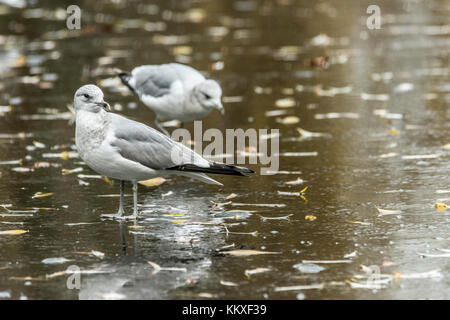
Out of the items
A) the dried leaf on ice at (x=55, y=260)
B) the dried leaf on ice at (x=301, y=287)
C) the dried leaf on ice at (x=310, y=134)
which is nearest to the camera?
the dried leaf on ice at (x=301, y=287)

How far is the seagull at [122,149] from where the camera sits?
6512 millimetres

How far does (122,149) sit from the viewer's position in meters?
6.57

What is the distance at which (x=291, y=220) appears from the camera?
648 cm

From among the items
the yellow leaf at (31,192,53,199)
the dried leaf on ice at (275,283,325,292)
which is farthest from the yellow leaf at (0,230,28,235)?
the dried leaf on ice at (275,283,325,292)

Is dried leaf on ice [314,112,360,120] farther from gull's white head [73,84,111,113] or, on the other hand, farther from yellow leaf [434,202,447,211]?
gull's white head [73,84,111,113]

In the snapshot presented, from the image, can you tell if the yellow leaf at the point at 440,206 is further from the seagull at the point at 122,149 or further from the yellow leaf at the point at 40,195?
the yellow leaf at the point at 40,195

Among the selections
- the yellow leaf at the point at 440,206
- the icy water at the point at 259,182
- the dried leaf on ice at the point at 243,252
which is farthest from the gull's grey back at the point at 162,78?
the dried leaf on ice at the point at 243,252

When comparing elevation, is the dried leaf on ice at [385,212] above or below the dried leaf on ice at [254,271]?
above

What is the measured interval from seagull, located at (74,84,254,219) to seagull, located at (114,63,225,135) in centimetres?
200

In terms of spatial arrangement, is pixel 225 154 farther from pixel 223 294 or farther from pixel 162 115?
pixel 223 294

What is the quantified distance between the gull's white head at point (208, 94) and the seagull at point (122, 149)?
203cm

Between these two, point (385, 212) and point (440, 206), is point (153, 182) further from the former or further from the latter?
point (440, 206)

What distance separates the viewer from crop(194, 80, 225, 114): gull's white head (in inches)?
349
